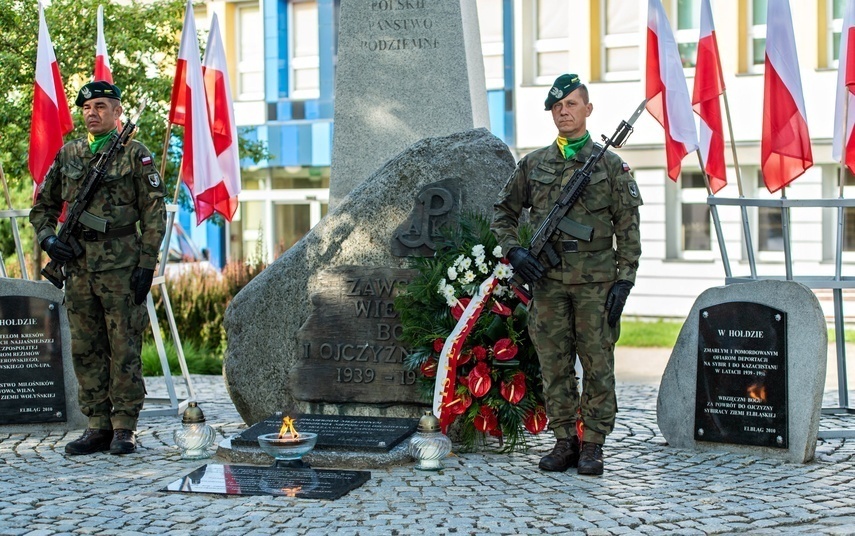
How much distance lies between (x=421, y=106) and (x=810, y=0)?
1223cm

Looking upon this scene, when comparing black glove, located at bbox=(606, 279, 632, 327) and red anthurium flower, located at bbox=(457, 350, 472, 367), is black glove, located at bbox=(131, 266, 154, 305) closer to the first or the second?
red anthurium flower, located at bbox=(457, 350, 472, 367)

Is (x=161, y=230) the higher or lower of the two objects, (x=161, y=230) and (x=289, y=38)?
the lower

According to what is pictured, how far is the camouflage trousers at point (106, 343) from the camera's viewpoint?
6.63 meters

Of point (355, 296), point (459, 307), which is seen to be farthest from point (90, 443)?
point (459, 307)

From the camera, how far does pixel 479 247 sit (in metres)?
6.59

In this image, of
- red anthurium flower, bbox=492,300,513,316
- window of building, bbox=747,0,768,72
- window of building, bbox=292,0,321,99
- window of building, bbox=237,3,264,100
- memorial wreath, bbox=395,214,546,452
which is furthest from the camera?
window of building, bbox=237,3,264,100

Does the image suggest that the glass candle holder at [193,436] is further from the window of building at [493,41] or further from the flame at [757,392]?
the window of building at [493,41]

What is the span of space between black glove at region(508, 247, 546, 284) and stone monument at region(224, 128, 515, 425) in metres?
1.00

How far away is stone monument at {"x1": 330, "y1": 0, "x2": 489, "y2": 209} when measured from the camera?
27.3 feet

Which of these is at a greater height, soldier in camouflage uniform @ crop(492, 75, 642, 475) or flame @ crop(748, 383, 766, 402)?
soldier in camouflage uniform @ crop(492, 75, 642, 475)

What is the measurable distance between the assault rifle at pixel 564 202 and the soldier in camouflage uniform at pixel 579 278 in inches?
1.8

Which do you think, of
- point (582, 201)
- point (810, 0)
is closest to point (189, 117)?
point (582, 201)

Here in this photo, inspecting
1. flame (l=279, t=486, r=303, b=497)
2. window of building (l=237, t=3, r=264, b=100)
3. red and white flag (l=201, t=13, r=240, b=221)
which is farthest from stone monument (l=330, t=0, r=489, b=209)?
window of building (l=237, t=3, r=264, b=100)

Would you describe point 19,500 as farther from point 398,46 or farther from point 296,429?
point 398,46
